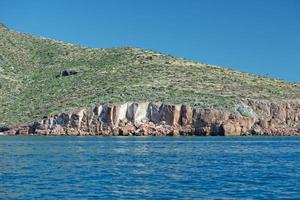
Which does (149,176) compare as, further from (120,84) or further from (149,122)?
(120,84)

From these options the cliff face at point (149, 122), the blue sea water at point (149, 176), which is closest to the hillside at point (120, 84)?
the cliff face at point (149, 122)

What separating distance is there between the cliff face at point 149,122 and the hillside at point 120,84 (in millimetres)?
5927

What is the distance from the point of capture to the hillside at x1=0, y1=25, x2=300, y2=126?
14275 cm

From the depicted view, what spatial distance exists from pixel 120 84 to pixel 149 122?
34137 mm

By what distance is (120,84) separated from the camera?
159m

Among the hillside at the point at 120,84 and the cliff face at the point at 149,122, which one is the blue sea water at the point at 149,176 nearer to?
the cliff face at the point at 149,122

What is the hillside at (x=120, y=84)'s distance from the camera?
468ft

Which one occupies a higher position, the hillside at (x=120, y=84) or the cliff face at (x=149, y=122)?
the hillside at (x=120, y=84)

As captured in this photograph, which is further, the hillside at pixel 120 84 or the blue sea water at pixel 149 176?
the hillside at pixel 120 84

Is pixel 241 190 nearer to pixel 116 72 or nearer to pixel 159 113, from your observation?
pixel 159 113

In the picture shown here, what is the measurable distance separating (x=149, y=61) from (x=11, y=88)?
39.7 m

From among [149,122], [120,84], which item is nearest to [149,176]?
[149,122]

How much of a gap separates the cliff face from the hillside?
19.4ft

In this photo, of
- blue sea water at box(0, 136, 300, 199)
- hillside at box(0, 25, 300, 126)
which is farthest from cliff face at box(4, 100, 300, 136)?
blue sea water at box(0, 136, 300, 199)
